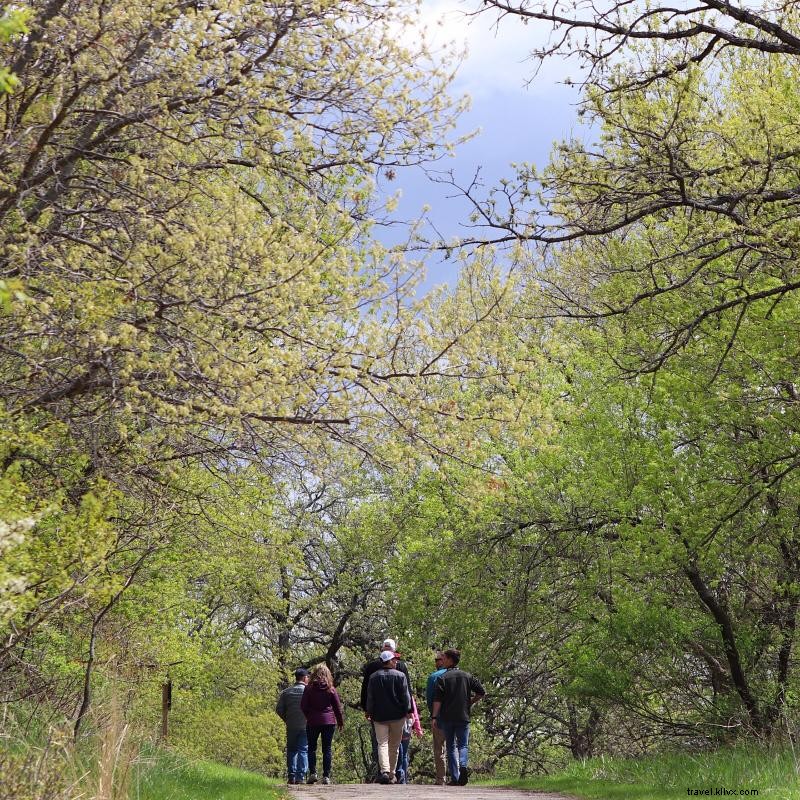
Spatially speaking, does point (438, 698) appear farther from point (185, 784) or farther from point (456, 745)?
point (185, 784)

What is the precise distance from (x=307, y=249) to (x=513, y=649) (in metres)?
10.6

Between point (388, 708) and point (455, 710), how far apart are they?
2.91 ft

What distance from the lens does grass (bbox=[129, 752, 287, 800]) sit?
29.5 ft

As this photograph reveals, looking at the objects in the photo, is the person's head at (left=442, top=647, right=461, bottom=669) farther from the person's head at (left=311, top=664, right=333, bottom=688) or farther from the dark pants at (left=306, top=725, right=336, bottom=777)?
the dark pants at (left=306, top=725, right=336, bottom=777)

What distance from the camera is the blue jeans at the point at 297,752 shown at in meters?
14.8

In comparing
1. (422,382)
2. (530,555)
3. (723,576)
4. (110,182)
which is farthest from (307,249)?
(530,555)

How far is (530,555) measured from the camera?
677 inches

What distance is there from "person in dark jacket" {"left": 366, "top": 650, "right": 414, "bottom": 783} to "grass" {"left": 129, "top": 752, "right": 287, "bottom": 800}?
60.2 inches

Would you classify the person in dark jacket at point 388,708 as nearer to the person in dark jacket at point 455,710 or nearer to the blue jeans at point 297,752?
the person in dark jacket at point 455,710

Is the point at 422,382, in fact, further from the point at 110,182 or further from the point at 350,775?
the point at 350,775

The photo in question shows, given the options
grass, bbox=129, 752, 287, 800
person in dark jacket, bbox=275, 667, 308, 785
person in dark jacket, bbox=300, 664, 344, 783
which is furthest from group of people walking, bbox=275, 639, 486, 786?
grass, bbox=129, 752, 287, 800

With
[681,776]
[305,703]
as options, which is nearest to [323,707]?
[305,703]

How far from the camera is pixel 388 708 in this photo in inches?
521

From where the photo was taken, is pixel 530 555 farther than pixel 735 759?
Yes
